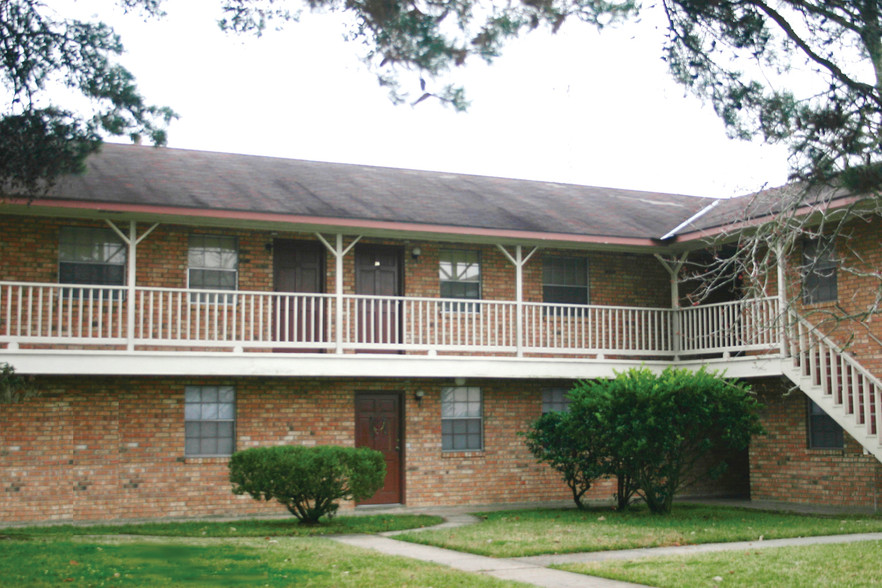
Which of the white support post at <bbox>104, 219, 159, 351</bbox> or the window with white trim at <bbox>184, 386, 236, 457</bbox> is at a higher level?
the white support post at <bbox>104, 219, 159, 351</bbox>

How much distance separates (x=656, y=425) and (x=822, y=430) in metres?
4.65

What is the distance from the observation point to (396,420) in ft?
60.3

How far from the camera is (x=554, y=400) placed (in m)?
19.7

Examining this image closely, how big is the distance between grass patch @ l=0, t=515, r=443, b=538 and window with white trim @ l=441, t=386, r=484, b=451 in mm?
3166

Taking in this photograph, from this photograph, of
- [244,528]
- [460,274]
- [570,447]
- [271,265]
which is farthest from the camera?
[460,274]

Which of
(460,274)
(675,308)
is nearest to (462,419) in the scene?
(460,274)

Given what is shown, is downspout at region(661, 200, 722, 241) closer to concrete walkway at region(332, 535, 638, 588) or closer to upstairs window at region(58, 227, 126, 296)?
concrete walkway at region(332, 535, 638, 588)

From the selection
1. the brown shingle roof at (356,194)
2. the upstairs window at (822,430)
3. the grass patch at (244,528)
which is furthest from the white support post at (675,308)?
the grass patch at (244,528)

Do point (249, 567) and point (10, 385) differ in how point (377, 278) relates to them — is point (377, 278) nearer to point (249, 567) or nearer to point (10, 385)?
point (10, 385)

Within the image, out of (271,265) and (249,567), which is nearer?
(249,567)

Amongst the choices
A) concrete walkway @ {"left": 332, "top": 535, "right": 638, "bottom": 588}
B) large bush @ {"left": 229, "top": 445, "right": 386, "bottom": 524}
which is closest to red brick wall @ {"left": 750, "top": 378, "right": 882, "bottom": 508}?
large bush @ {"left": 229, "top": 445, "right": 386, "bottom": 524}

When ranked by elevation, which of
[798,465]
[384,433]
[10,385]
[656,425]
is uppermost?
[10,385]

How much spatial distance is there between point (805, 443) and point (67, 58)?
13165 millimetres

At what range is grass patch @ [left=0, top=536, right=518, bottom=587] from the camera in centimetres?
876
